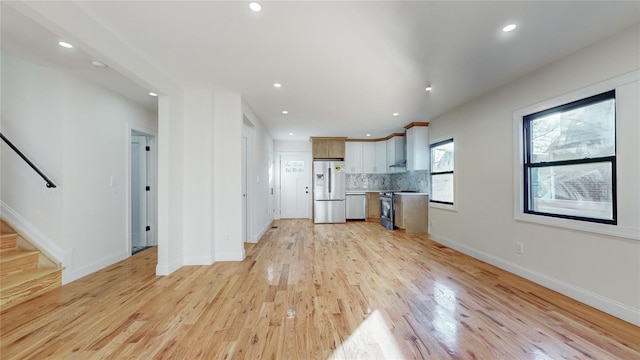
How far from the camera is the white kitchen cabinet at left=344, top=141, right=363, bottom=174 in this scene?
6.99 m

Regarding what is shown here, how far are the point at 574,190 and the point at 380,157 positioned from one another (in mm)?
4685

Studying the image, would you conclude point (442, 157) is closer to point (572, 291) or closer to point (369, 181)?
point (572, 291)

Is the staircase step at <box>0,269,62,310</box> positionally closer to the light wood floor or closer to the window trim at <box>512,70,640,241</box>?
the light wood floor

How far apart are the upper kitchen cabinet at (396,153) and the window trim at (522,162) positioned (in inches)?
116

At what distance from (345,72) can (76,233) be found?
3.74 metres

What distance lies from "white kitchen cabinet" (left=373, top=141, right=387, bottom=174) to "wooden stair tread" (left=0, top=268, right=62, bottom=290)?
6.52 metres

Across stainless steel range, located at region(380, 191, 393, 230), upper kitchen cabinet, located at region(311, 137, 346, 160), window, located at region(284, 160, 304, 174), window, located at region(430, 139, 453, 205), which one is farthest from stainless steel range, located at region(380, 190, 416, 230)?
window, located at region(284, 160, 304, 174)

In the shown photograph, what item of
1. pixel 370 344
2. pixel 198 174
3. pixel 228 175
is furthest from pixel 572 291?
pixel 198 174

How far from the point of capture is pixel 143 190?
13.8 ft

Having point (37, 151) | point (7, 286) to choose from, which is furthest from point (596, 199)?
point (37, 151)

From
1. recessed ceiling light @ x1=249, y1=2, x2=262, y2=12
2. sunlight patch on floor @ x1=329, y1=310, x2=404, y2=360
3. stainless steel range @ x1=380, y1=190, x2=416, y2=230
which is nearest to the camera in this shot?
sunlight patch on floor @ x1=329, y1=310, x2=404, y2=360

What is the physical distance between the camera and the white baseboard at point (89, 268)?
2611 mm

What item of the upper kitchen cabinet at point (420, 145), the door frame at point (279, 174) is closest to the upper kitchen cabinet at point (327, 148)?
the door frame at point (279, 174)

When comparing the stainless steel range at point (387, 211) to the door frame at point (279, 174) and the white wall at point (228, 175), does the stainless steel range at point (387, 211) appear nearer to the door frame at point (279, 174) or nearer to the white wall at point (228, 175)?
the door frame at point (279, 174)
